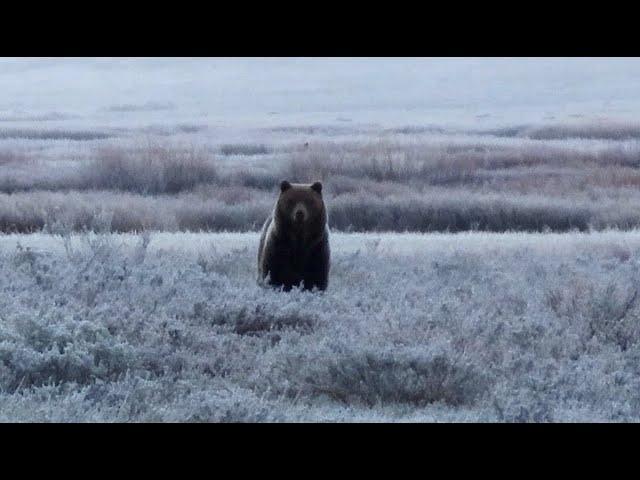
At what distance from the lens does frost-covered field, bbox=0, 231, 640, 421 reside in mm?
6523

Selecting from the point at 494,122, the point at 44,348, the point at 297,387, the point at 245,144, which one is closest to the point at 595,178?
the point at 494,122

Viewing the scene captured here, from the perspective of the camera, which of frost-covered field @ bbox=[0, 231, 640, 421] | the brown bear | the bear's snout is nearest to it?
frost-covered field @ bbox=[0, 231, 640, 421]

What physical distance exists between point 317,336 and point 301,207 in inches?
67.3

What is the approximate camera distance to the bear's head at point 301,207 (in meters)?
9.10

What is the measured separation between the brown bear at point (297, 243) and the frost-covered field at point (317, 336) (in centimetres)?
23

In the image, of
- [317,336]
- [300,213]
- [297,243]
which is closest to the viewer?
[317,336]

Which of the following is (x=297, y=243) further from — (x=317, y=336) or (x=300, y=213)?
(x=317, y=336)

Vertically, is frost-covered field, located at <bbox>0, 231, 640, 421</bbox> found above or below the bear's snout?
below

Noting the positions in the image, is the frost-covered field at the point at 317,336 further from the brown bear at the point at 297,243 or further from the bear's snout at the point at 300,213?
the bear's snout at the point at 300,213

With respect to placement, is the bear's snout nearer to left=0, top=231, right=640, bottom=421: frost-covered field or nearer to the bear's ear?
the bear's ear

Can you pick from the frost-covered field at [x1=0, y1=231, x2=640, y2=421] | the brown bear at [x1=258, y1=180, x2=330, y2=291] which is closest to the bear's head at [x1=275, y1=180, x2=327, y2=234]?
the brown bear at [x1=258, y1=180, x2=330, y2=291]

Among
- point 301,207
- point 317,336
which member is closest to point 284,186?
point 301,207

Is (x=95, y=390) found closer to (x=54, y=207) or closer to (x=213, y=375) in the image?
(x=213, y=375)

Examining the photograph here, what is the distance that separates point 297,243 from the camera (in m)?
9.16
